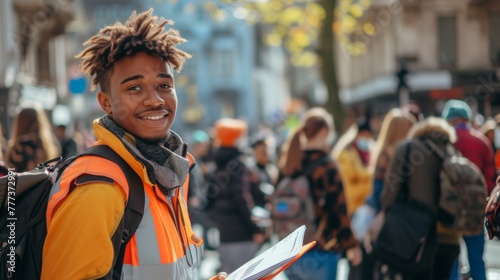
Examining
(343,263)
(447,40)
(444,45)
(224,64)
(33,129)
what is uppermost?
(33,129)

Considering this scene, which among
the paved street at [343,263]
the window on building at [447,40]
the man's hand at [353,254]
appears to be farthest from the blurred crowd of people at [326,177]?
the window on building at [447,40]

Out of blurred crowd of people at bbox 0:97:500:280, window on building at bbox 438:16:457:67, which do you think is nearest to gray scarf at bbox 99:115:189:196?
blurred crowd of people at bbox 0:97:500:280

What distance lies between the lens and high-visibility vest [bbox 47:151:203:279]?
9.77ft

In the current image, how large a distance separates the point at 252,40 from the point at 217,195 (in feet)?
Answer: 274

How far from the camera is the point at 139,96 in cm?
323

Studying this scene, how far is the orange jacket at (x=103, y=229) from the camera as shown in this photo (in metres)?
2.87

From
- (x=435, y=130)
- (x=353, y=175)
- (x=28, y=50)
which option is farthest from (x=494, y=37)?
(x=435, y=130)

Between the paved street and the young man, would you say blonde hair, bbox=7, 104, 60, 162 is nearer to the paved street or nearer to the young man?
the paved street

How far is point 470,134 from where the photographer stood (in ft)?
29.5

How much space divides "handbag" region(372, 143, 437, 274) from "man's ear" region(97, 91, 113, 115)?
171 inches

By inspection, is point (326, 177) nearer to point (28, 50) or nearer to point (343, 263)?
point (343, 263)

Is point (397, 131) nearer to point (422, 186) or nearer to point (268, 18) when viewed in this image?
point (422, 186)

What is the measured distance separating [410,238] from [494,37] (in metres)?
29.1

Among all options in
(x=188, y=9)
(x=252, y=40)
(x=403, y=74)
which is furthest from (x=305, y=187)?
(x=252, y=40)
